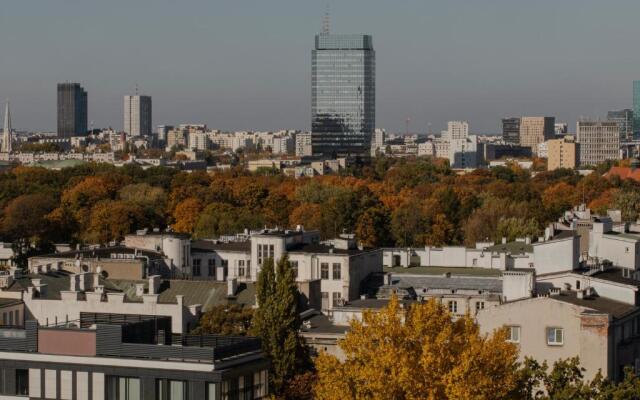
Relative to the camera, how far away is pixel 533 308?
57156 mm

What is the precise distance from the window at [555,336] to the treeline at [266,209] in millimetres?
65320

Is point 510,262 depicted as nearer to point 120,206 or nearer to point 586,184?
point 120,206

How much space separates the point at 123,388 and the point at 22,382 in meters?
3.38

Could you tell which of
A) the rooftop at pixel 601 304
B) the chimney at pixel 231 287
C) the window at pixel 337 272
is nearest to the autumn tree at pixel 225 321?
the chimney at pixel 231 287

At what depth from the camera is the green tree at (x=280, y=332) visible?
5809 cm

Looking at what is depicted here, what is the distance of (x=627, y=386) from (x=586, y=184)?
147191 mm

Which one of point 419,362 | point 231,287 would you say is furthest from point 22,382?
point 231,287

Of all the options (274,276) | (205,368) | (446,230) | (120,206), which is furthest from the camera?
(446,230)

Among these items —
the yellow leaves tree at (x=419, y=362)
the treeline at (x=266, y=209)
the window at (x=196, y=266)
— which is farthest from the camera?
the treeline at (x=266, y=209)

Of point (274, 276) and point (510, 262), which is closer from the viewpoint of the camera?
point (274, 276)

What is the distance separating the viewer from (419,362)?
1745 inches

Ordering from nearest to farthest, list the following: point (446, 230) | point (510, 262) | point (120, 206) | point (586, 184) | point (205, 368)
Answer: point (205, 368)
point (510, 262)
point (120, 206)
point (446, 230)
point (586, 184)

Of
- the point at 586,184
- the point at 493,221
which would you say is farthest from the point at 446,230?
the point at 586,184

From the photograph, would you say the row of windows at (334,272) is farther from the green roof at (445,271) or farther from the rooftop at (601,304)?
the rooftop at (601,304)
